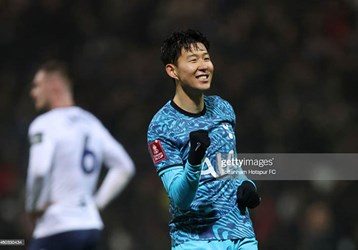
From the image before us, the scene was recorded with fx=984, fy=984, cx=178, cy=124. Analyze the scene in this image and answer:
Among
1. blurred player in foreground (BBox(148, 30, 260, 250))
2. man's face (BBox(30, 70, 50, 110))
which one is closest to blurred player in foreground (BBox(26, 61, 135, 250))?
man's face (BBox(30, 70, 50, 110))

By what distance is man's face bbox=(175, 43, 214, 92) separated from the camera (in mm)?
4051

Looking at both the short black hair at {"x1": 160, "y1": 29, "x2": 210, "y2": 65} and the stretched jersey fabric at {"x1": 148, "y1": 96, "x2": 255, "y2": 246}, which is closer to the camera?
the stretched jersey fabric at {"x1": 148, "y1": 96, "x2": 255, "y2": 246}

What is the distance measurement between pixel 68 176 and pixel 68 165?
10 centimetres

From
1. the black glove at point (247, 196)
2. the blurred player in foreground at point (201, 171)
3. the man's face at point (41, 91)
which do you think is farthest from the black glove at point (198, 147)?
the man's face at point (41, 91)

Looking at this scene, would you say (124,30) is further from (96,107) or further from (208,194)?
(208,194)

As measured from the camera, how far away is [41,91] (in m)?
6.86

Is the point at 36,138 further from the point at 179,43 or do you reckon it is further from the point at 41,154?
the point at 179,43

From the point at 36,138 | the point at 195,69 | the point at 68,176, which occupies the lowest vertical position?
the point at 195,69

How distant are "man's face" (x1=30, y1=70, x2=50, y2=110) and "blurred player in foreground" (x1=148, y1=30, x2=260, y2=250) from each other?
8.88 feet

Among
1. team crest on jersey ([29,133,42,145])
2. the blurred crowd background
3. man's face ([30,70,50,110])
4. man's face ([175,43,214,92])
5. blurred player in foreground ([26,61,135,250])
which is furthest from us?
the blurred crowd background

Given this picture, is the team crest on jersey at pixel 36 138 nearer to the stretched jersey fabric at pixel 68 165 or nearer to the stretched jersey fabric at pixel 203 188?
the stretched jersey fabric at pixel 68 165

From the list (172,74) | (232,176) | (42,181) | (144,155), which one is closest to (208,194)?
(232,176)

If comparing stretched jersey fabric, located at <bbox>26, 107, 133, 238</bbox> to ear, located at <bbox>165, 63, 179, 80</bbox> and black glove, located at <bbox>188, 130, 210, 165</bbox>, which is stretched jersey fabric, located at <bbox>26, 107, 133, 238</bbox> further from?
black glove, located at <bbox>188, 130, 210, 165</bbox>

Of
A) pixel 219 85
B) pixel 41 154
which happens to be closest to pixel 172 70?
pixel 41 154
